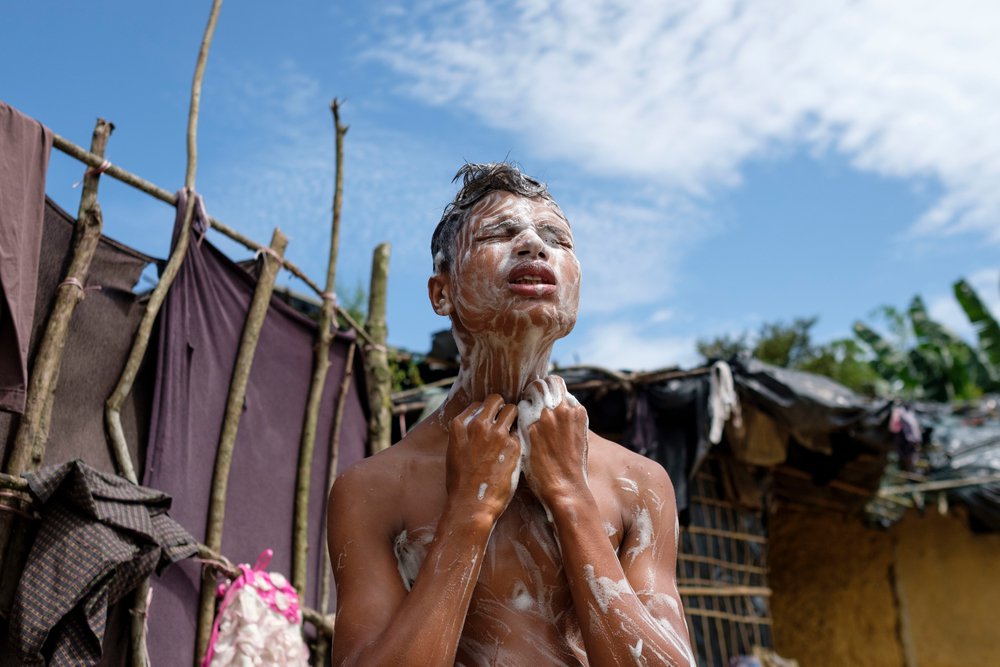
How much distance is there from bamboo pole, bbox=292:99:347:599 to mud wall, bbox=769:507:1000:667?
6489mm

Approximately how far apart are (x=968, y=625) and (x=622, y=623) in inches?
348

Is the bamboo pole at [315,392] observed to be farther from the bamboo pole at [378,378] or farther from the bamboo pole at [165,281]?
the bamboo pole at [165,281]

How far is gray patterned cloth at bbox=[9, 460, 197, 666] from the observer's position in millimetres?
3178

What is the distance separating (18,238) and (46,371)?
1.60 feet

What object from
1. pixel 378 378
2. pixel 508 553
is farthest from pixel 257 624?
pixel 508 553

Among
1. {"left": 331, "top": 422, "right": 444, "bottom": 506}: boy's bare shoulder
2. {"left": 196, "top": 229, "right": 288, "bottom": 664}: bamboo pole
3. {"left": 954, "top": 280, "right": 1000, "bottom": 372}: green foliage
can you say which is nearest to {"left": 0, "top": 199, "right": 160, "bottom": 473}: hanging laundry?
{"left": 196, "top": 229, "right": 288, "bottom": 664}: bamboo pole

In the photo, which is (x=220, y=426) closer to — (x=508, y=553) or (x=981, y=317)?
(x=508, y=553)

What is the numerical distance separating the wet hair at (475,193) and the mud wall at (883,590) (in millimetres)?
8350

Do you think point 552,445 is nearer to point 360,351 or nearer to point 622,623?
point 622,623

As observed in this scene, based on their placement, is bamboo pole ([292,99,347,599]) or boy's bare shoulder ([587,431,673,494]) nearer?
boy's bare shoulder ([587,431,673,494])

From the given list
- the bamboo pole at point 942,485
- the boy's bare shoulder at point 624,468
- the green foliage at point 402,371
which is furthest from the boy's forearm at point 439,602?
the bamboo pole at point 942,485

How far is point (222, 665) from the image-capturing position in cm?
409

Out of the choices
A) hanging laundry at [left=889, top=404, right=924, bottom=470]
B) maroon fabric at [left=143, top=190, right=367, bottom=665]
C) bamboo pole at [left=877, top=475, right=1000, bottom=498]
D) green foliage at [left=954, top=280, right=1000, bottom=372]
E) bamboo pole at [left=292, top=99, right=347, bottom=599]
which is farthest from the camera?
green foliage at [left=954, top=280, right=1000, bottom=372]

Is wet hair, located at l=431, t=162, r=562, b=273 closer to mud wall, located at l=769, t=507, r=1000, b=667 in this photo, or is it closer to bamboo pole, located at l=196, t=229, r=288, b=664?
bamboo pole, located at l=196, t=229, r=288, b=664
